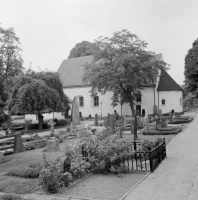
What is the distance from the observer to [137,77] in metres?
31.2

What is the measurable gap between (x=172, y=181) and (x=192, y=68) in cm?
3728

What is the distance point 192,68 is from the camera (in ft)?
139

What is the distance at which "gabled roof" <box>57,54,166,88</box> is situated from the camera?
4472 cm

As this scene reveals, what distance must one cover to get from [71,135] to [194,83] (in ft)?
97.5

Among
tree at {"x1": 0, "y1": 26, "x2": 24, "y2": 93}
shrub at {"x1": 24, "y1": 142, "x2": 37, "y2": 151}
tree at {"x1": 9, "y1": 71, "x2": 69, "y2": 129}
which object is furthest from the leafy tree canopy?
shrub at {"x1": 24, "y1": 142, "x2": 37, "y2": 151}

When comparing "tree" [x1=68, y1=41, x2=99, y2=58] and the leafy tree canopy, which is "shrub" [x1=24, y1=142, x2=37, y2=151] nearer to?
the leafy tree canopy

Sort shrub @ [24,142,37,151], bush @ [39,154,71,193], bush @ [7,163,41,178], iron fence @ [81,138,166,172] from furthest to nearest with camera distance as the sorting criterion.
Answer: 1. shrub @ [24,142,37,151]
2. iron fence @ [81,138,166,172]
3. bush @ [7,163,41,178]
4. bush @ [39,154,71,193]

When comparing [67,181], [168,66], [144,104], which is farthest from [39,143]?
[144,104]

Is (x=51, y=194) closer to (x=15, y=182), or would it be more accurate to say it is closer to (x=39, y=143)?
(x=15, y=182)

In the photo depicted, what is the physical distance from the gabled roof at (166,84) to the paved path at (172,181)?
28929 mm

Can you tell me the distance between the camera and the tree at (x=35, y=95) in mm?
24969

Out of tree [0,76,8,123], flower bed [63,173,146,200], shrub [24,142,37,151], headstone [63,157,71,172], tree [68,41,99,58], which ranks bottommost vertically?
flower bed [63,173,146,200]

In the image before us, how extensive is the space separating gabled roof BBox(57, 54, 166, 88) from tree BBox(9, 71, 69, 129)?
16.4 meters

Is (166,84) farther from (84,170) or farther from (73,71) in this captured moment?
(84,170)
